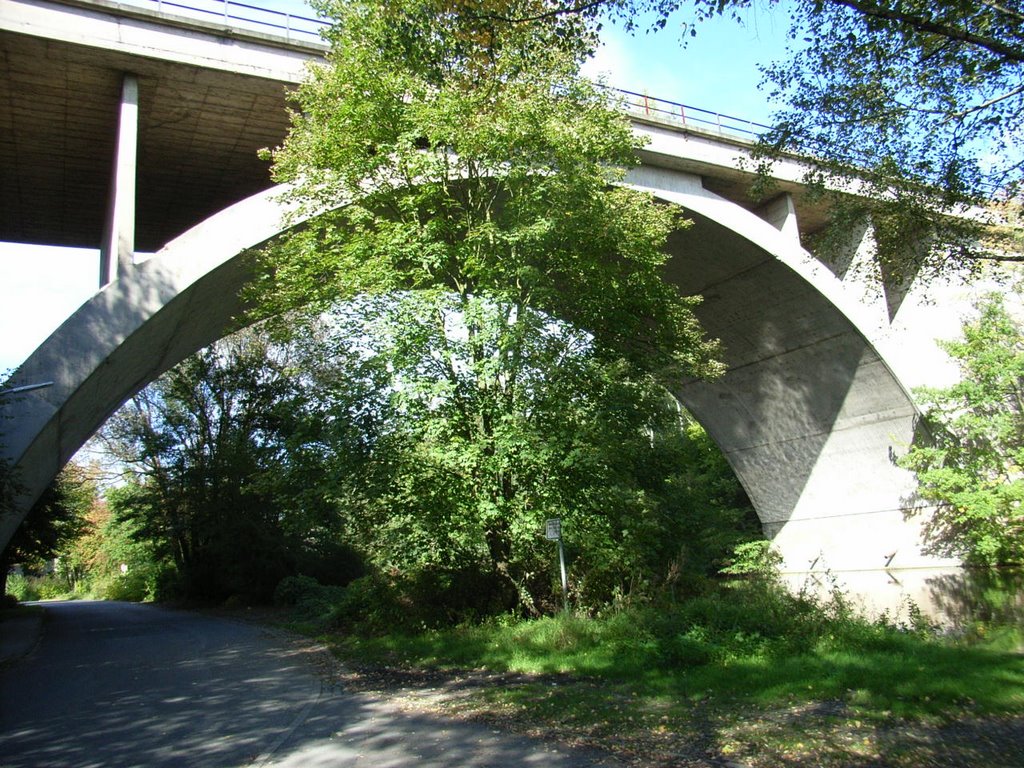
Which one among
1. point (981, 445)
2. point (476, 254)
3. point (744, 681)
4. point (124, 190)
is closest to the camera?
point (744, 681)

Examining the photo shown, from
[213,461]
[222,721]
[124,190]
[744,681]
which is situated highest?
[124,190]

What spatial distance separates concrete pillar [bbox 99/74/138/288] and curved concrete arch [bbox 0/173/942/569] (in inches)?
15.0

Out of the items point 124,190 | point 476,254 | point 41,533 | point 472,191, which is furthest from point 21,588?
point 476,254

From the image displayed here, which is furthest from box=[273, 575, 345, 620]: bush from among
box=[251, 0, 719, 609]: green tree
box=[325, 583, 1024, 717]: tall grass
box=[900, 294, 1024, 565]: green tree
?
box=[900, 294, 1024, 565]: green tree

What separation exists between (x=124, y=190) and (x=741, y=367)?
60.0 feet

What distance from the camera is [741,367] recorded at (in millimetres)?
24156

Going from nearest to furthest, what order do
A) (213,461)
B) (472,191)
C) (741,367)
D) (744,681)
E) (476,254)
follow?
(744,681) < (476,254) < (472,191) < (741,367) < (213,461)

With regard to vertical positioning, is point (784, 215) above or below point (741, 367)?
above

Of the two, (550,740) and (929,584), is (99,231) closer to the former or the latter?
(550,740)

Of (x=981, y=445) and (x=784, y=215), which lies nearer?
(x=981, y=445)

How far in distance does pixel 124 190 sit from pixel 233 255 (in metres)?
1.97

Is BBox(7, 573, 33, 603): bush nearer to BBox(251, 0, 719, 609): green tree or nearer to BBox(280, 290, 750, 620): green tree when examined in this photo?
BBox(280, 290, 750, 620): green tree

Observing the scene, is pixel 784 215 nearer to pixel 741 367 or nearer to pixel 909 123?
pixel 741 367

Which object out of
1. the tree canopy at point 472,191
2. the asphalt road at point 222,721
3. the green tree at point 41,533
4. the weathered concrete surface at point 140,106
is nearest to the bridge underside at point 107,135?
the weathered concrete surface at point 140,106
